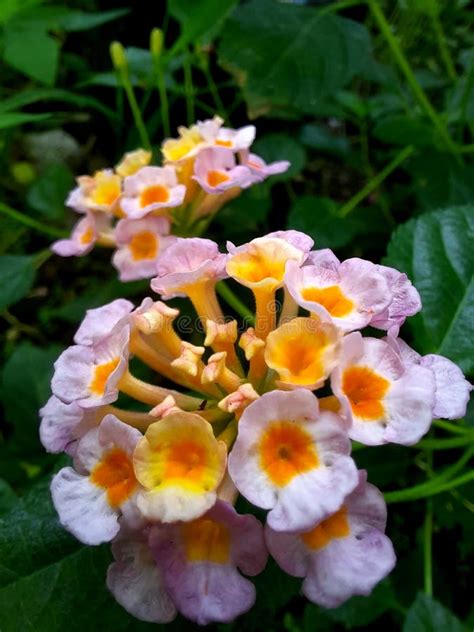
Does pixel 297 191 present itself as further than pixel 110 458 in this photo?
Yes

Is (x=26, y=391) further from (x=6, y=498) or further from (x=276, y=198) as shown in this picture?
(x=276, y=198)

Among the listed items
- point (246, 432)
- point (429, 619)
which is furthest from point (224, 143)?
point (429, 619)

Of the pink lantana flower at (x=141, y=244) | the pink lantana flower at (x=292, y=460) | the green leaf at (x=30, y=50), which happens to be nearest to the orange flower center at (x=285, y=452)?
the pink lantana flower at (x=292, y=460)

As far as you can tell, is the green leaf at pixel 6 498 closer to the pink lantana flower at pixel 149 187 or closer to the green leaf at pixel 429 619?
the pink lantana flower at pixel 149 187

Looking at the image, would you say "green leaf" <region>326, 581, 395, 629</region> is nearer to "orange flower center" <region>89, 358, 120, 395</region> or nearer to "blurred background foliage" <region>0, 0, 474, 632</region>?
"blurred background foliage" <region>0, 0, 474, 632</region>

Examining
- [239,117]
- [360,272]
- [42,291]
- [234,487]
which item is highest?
[360,272]

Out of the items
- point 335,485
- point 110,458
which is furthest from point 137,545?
point 335,485

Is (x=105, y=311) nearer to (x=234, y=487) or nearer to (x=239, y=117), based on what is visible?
(x=234, y=487)
